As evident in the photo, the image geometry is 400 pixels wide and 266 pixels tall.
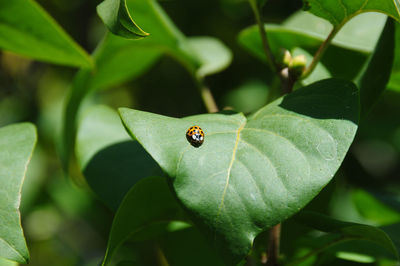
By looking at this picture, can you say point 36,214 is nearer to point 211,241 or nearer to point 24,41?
point 24,41

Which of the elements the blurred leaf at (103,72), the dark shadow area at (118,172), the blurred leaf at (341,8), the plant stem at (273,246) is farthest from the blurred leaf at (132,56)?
the plant stem at (273,246)

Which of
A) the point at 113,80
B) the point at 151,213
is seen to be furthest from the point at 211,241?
the point at 113,80

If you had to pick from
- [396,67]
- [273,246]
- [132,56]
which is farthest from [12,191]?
[396,67]

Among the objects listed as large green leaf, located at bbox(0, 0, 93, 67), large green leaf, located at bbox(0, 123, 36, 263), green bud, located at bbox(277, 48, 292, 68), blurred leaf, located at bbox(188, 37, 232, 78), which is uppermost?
green bud, located at bbox(277, 48, 292, 68)

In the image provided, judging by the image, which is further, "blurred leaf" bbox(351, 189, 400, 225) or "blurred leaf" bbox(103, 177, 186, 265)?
"blurred leaf" bbox(351, 189, 400, 225)

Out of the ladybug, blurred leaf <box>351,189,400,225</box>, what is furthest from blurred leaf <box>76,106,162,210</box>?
blurred leaf <box>351,189,400,225</box>

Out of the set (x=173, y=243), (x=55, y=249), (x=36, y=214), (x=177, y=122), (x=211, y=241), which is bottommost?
(x=55, y=249)

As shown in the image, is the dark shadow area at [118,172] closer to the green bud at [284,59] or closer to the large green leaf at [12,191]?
the large green leaf at [12,191]

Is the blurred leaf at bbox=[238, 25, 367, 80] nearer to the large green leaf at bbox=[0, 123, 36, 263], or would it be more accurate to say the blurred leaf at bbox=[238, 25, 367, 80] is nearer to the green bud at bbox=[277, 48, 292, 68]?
the green bud at bbox=[277, 48, 292, 68]
